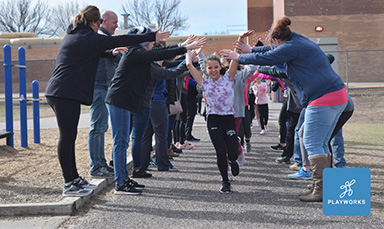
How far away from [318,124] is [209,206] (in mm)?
1434

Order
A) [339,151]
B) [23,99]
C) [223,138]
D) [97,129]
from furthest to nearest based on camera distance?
[23,99] → [339,151] → [97,129] → [223,138]

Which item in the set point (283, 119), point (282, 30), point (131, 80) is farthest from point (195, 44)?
point (283, 119)

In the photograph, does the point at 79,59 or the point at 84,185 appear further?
the point at 84,185

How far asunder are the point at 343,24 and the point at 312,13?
7.99ft

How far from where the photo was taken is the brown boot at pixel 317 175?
187 inches

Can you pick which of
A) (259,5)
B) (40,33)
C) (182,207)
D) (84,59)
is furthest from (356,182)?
(40,33)

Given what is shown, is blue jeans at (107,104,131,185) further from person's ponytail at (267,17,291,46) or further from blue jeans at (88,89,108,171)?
person's ponytail at (267,17,291,46)

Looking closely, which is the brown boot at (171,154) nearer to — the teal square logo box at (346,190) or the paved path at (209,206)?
the paved path at (209,206)

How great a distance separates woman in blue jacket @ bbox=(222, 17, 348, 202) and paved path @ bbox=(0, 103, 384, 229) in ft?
1.67

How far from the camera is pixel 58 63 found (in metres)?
5.04

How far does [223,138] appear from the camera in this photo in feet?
18.0

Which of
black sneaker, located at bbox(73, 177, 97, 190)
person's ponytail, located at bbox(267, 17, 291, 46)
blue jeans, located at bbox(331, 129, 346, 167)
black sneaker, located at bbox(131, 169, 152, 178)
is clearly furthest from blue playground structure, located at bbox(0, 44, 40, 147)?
blue jeans, located at bbox(331, 129, 346, 167)

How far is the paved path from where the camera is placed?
412 centimetres

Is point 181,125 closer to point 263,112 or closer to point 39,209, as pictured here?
point 263,112
